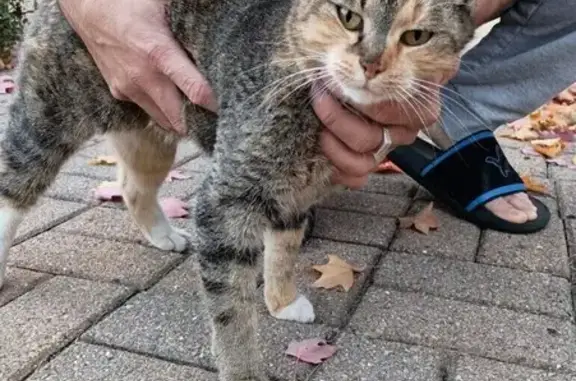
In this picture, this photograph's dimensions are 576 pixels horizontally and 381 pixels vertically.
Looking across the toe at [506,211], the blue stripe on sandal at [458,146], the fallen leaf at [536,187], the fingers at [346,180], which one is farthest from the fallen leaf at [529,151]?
the fingers at [346,180]

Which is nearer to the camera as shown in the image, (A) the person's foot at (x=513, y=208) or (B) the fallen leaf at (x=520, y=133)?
(A) the person's foot at (x=513, y=208)

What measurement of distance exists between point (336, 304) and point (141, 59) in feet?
2.93

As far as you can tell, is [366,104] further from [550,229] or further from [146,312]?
[550,229]

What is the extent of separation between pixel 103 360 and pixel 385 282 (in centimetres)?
92

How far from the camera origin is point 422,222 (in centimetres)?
272

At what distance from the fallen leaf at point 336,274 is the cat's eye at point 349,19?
92cm

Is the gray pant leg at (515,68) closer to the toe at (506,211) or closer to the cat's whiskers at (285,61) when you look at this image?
the toe at (506,211)

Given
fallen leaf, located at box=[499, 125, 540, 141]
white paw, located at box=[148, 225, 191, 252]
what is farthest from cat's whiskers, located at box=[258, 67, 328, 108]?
fallen leaf, located at box=[499, 125, 540, 141]

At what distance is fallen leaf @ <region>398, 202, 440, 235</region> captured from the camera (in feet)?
8.86

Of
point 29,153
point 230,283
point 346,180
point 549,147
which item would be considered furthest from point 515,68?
point 29,153

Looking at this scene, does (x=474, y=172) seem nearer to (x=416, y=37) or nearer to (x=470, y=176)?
(x=470, y=176)

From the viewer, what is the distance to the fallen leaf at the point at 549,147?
3727 mm

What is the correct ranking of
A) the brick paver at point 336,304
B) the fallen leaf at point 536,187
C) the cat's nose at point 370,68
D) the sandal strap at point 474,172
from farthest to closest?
the fallen leaf at point 536,187 → the sandal strap at point 474,172 → the brick paver at point 336,304 → the cat's nose at point 370,68

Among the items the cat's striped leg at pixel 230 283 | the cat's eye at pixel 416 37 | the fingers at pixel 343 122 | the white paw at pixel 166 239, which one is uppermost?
the cat's eye at pixel 416 37
